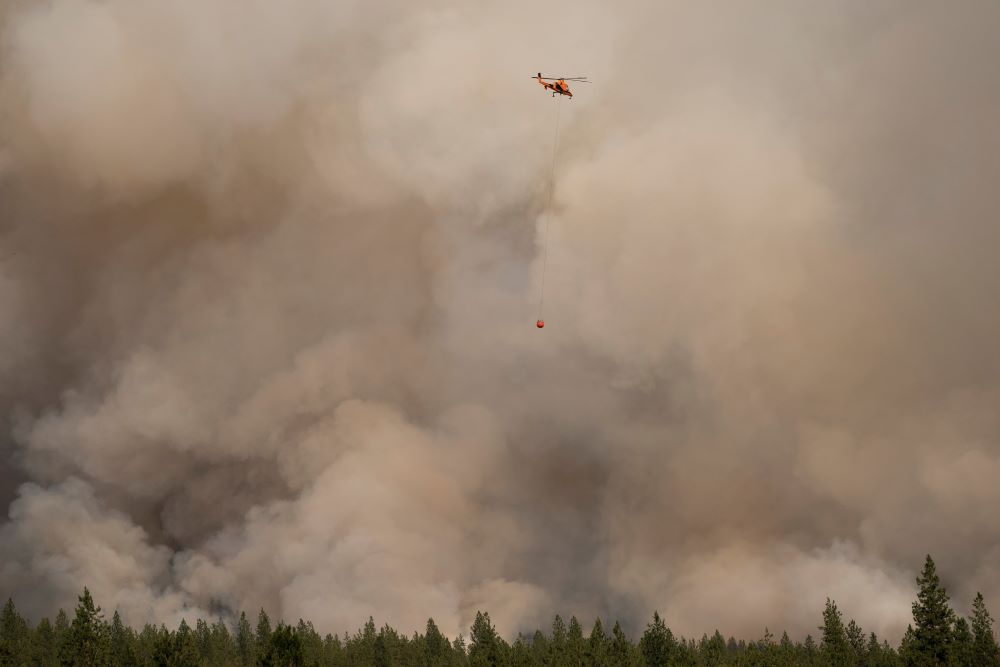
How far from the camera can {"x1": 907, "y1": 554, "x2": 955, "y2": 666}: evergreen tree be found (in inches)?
6727

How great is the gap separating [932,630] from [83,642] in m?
154

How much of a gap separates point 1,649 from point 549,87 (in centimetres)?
13182

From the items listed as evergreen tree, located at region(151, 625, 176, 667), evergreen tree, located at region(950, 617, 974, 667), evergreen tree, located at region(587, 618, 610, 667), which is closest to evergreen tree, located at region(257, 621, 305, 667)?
evergreen tree, located at region(151, 625, 176, 667)

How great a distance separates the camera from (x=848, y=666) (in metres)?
195

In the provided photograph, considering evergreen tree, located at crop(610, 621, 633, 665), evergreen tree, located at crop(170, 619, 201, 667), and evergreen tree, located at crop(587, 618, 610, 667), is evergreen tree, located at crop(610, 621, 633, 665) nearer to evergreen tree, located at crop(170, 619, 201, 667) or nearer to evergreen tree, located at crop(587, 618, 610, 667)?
evergreen tree, located at crop(587, 618, 610, 667)

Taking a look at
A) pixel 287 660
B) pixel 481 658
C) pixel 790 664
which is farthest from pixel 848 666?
pixel 287 660

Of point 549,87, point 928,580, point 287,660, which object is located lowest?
point 287,660

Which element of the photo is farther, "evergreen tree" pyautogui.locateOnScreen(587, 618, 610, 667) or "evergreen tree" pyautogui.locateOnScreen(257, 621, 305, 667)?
"evergreen tree" pyautogui.locateOnScreen(587, 618, 610, 667)

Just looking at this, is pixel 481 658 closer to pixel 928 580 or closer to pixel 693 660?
pixel 693 660

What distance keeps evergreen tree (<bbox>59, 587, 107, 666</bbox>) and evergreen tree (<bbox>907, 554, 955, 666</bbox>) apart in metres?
149

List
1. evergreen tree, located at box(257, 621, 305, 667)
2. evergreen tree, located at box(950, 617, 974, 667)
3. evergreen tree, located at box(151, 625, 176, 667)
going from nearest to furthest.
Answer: evergreen tree, located at box(257, 621, 305, 667)
evergreen tree, located at box(151, 625, 176, 667)
evergreen tree, located at box(950, 617, 974, 667)

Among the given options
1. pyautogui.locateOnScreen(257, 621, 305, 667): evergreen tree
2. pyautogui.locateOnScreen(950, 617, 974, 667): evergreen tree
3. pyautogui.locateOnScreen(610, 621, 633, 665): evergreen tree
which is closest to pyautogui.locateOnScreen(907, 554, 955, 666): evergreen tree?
pyautogui.locateOnScreen(950, 617, 974, 667): evergreen tree

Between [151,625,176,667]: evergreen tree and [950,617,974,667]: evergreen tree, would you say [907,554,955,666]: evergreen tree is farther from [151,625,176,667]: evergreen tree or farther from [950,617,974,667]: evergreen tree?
[151,625,176,667]: evergreen tree

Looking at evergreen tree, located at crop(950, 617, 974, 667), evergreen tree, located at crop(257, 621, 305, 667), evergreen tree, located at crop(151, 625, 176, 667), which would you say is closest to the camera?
evergreen tree, located at crop(257, 621, 305, 667)
